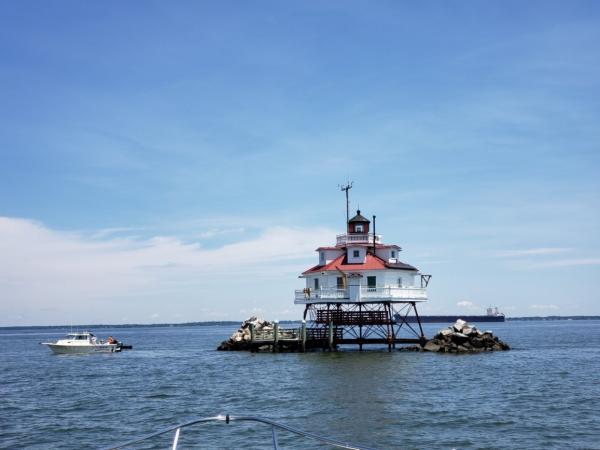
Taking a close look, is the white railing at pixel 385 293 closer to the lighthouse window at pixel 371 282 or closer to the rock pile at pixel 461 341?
the lighthouse window at pixel 371 282

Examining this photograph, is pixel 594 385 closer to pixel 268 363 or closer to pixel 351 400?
pixel 351 400

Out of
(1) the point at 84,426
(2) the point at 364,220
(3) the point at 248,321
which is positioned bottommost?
(1) the point at 84,426

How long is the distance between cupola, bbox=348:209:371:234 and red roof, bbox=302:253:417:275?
2.82 metres

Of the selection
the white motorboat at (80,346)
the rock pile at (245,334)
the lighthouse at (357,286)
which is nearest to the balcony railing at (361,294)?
the lighthouse at (357,286)

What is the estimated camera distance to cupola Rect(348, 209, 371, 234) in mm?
62178

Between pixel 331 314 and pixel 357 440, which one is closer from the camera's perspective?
pixel 357 440

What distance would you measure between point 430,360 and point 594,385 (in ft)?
48.5

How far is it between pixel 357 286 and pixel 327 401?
80.4 feet

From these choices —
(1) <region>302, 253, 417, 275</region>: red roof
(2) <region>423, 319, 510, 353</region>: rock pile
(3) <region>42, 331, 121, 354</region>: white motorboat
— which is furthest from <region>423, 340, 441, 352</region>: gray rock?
(3) <region>42, 331, 121, 354</region>: white motorboat

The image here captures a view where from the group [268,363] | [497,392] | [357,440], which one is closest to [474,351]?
[268,363]

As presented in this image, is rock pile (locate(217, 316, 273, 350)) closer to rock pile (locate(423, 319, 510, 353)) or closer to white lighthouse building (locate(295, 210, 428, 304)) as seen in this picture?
white lighthouse building (locate(295, 210, 428, 304))

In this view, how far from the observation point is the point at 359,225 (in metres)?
62.3

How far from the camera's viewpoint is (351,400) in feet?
108

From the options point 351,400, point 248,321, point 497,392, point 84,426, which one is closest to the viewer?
point 84,426
